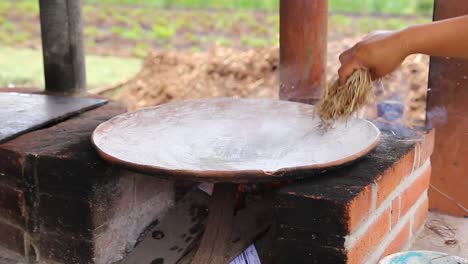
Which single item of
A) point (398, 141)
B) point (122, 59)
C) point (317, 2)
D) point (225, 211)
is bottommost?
point (122, 59)

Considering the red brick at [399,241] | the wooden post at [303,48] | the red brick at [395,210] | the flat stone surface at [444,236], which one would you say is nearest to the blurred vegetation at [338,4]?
the wooden post at [303,48]

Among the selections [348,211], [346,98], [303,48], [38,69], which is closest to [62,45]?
[303,48]

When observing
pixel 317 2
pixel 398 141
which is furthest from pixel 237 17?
pixel 398 141

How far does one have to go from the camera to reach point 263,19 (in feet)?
37.4

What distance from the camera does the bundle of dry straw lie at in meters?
2.44

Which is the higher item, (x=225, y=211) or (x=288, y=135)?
(x=288, y=135)

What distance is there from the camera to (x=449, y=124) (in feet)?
10.8

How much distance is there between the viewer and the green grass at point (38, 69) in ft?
25.8

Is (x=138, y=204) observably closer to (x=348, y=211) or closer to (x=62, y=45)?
(x=348, y=211)

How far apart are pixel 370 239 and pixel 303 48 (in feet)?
4.50

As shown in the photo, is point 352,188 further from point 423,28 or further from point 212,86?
point 212,86

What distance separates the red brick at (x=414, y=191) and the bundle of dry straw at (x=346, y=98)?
20.5 inches

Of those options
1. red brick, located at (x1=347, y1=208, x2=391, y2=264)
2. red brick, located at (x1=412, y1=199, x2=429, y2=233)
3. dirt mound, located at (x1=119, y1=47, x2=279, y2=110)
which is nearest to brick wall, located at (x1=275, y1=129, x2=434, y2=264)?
red brick, located at (x1=347, y1=208, x2=391, y2=264)

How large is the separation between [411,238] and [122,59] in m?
7.06
